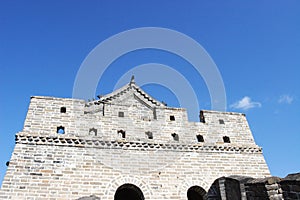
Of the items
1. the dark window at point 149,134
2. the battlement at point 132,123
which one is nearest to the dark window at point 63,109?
the battlement at point 132,123

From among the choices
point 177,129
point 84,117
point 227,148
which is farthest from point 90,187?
point 227,148

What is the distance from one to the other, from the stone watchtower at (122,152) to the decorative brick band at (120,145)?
1.5 inches

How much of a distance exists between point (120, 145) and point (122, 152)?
1.14ft

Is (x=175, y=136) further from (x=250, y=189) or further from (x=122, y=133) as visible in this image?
(x=250, y=189)

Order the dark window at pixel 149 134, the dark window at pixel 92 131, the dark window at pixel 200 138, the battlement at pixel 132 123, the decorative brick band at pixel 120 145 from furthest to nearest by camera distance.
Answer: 1. the dark window at pixel 200 138
2. the dark window at pixel 149 134
3. the dark window at pixel 92 131
4. the battlement at pixel 132 123
5. the decorative brick band at pixel 120 145

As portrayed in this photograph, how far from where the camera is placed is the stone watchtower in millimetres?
9969

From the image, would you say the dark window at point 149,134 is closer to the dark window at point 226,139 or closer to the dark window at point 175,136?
the dark window at point 175,136

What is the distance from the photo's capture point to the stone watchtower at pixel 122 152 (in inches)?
392

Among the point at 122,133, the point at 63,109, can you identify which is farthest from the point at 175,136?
the point at 63,109

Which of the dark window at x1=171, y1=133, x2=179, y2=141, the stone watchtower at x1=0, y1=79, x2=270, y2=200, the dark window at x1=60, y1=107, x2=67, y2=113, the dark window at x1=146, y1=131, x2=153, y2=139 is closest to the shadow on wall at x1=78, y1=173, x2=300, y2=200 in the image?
the stone watchtower at x1=0, y1=79, x2=270, y2=200

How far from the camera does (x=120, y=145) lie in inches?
456

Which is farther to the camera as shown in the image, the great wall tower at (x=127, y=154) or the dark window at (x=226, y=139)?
the dark window at (x=226, y=139)

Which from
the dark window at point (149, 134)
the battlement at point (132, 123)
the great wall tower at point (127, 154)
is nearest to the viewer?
the great wall tower at point (127, 154)

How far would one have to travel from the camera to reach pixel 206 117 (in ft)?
45.4
